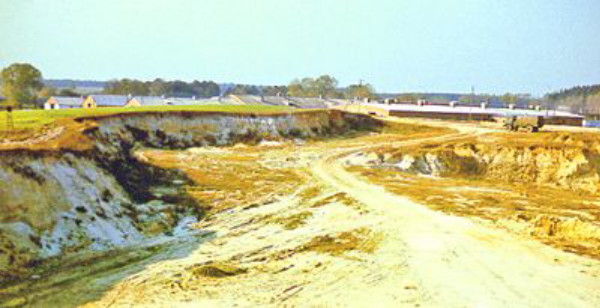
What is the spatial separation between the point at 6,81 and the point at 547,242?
78.3m

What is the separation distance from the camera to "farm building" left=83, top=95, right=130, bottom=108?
259 feet

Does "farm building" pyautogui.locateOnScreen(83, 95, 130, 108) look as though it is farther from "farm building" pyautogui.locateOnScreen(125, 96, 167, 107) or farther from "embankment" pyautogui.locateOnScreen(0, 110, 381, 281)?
"embankment" pyautogui.locateOnScreen(0, 110, 381, 281)

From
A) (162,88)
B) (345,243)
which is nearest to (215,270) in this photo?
(345,243)

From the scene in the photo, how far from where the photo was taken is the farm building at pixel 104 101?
259ft

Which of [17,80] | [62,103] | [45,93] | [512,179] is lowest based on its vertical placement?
[512,179]

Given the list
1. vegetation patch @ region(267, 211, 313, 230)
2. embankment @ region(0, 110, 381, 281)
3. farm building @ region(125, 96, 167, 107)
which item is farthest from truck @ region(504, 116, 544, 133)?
farm building @ region(125, 96, 167, 107)

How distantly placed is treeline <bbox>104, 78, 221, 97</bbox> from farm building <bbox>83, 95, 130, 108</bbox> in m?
26.4

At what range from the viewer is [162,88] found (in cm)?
13400

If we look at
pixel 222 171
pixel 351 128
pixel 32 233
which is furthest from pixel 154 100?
pixel 32 233

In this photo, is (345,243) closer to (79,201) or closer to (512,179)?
(79,201)

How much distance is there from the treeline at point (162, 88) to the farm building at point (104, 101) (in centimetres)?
2638

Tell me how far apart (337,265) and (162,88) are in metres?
127

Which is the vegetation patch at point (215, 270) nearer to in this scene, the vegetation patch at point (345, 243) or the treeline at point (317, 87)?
the vegetation patch at point (345, 243)

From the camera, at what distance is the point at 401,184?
96.8 ft
